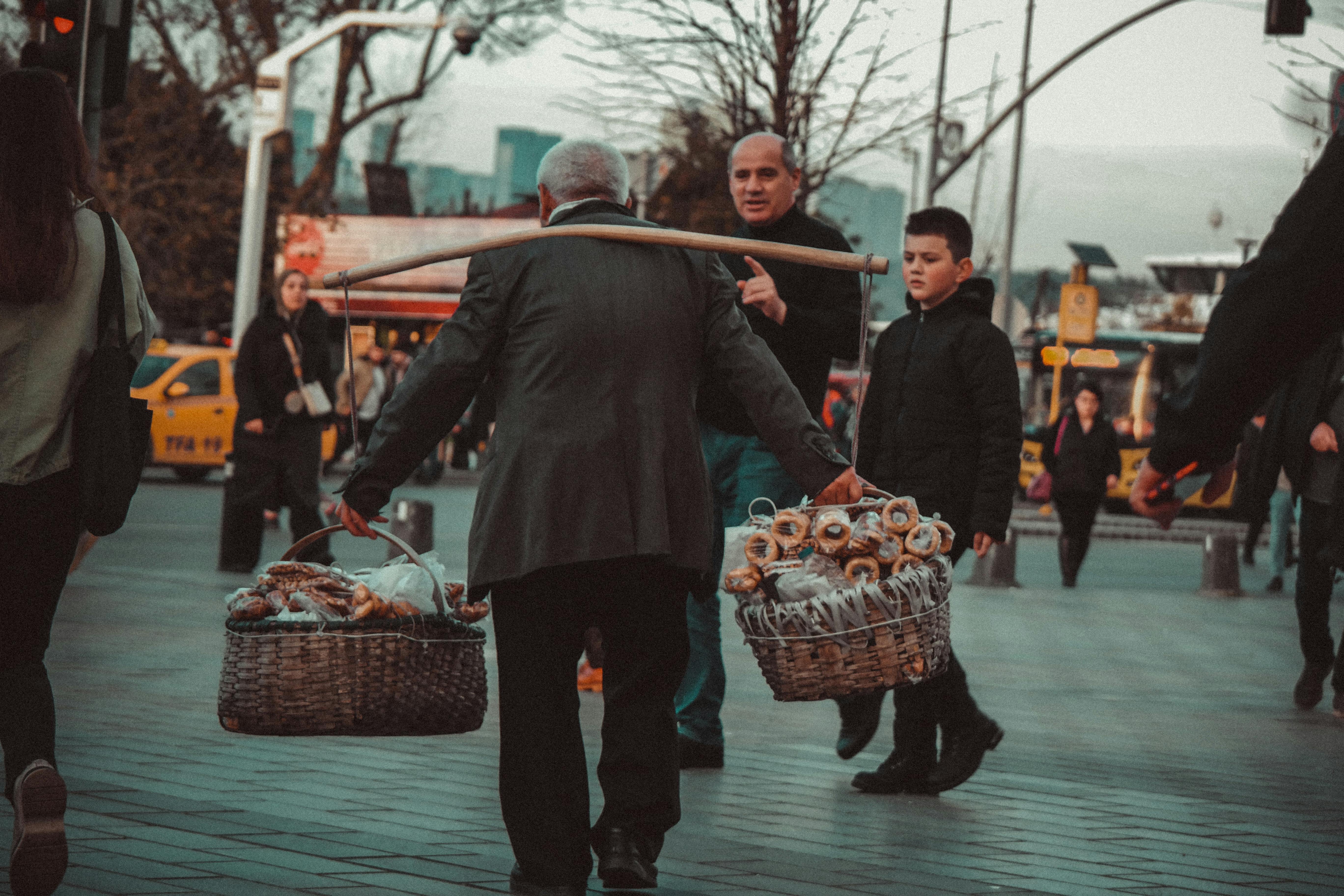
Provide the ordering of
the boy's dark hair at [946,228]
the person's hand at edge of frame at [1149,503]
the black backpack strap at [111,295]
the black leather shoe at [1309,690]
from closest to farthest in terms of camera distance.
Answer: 1. the person's hand at edge of frame at [1149,503]
2. the black backpack strap at [111,295]
3. the boy's dark hair at [946,228]
4. the black leather shoe at [1309,690]

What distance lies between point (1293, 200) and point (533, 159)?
640 ft

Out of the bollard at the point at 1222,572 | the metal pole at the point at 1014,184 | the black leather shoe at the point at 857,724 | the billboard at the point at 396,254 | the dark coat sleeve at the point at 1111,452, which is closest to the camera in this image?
the black leather shoe at the point at 857,724

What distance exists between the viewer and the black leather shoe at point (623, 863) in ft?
14.2

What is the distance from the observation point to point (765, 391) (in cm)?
450

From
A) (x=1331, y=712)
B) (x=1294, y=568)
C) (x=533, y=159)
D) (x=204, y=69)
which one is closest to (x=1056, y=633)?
(x=1331, y=712)

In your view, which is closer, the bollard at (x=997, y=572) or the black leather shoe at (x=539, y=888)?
the black leather shoe at (x=539, y=888)

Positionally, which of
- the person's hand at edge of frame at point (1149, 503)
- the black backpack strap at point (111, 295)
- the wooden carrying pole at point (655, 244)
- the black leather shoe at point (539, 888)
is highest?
Result: the wooden carrying pole at point (655, 244)

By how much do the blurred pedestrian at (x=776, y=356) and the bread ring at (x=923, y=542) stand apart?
1511 mm

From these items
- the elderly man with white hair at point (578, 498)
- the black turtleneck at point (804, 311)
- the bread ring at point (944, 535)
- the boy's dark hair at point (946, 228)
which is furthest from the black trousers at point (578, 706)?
the boy's dark hair at point (946, 228)

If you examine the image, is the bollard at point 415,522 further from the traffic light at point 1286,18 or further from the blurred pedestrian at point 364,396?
the traffic light at point 1286,18

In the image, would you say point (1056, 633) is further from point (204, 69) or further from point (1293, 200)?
point (204, 69)

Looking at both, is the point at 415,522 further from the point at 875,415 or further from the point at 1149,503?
the point at 1149,503

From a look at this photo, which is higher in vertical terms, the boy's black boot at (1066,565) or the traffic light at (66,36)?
the traffic light at (66,36)

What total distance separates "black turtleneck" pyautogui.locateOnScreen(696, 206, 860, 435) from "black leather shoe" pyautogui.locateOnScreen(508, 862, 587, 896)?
236 centimetres
